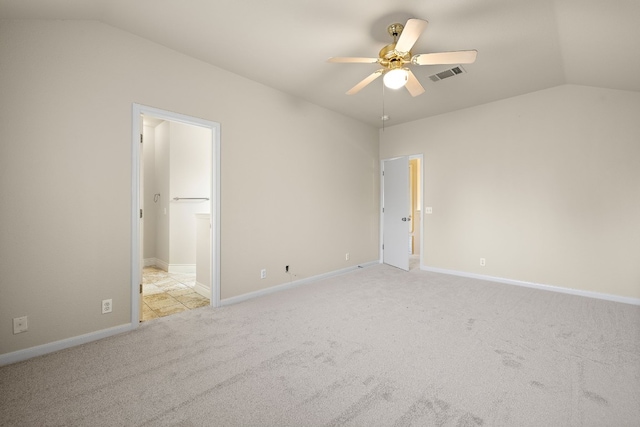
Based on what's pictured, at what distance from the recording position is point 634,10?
2.07 metres

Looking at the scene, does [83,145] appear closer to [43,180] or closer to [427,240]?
[43,180]

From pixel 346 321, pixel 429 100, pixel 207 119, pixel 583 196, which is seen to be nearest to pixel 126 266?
pixel 207 119

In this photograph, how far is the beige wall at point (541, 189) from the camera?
11.2 ft

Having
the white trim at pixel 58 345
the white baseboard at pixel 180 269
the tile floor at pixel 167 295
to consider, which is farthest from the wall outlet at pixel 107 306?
the white baseboard at pixel 180 269

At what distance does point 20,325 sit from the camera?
207cm

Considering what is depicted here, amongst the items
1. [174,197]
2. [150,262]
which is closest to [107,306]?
[174,197]

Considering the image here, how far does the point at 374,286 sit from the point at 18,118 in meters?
4.19

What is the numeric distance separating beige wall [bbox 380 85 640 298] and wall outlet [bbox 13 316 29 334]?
5.31 meters

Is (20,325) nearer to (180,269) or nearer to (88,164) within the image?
(88,164)

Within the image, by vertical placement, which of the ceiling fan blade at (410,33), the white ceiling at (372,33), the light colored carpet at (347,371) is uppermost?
the white ceiling at (372,33)

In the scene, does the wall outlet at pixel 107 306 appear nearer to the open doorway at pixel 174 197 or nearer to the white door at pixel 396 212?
the open doorway at pixel 174 197

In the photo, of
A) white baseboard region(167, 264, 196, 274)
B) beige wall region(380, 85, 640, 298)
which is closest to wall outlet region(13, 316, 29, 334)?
white baseboard region(167, 264, 196, 274)

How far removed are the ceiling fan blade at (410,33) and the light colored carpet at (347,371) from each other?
2.49m

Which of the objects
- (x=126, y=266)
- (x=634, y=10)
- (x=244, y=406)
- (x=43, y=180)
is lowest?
(x=244, y=406)
